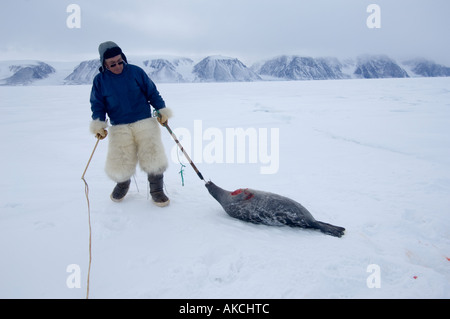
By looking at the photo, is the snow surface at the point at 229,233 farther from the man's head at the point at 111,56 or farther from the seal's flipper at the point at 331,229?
the man's head at the point at 111,56

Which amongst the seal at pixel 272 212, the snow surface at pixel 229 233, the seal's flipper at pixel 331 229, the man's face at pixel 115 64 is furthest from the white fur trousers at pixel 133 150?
the seal's flipper at pixel 331 229

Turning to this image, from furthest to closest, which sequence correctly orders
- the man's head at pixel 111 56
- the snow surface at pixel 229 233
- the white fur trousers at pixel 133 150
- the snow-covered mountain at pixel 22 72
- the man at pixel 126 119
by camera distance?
the snow-covered mountain at pixel 22 72 < the white fur trousers at pixel 133 150 < the man at pixel 126 119 < the man's head at pixel 111 56 < the snow surface at pixel 229 233

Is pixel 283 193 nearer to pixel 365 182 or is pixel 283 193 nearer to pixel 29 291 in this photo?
pixel 365 182

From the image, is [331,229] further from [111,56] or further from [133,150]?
[111,56]

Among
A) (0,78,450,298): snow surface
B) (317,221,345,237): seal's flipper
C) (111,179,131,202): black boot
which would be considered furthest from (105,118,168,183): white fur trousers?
(317,221,345,237): seal's flipper

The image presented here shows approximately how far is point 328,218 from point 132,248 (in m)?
2.18

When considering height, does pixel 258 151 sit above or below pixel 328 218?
above

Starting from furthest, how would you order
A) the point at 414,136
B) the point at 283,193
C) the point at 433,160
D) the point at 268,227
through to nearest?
the point at 414,136 < the point at 433,160 < the point at 283,193 < the point at 268,227

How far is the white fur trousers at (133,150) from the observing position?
8.98 ft

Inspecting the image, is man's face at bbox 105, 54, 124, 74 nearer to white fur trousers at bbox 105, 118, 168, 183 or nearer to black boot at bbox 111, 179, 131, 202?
white fur trousers at bbox 105, 118, 168, 183

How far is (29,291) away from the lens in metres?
1.76

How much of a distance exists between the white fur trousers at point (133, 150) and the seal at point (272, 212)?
1.01 metres
